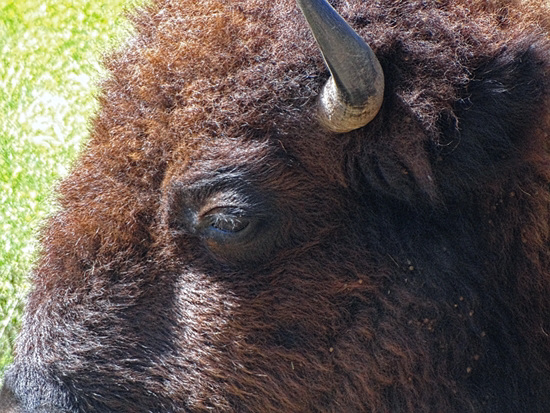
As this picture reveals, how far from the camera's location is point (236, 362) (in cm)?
352

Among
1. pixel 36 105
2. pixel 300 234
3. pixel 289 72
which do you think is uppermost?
pixel 289 72

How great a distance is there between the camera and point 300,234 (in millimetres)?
3445

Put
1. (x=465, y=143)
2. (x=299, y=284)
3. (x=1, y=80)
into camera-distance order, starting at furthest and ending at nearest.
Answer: (x=1, y=80)
(x=299, y=284)
(x=465, y=143)

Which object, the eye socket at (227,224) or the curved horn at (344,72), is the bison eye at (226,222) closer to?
the eye socket at (227,224)

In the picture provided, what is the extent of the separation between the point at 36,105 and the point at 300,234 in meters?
4.89

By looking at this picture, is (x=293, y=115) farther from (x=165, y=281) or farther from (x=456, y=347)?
(x=456, y=347)

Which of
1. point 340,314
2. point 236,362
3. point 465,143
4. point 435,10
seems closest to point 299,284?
point 340,314

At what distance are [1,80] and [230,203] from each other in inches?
225

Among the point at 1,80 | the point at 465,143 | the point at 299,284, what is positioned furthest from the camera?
the point at 1,80

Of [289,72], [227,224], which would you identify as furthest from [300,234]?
[289,72]

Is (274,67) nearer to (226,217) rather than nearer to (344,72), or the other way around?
(344,72)

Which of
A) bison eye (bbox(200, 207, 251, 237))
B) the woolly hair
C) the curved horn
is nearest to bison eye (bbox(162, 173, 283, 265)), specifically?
bison eye (bbox(200, 207, 251, 237))

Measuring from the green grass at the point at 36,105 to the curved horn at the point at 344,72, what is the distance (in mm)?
2822

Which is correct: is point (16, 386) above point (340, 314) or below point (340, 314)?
above
